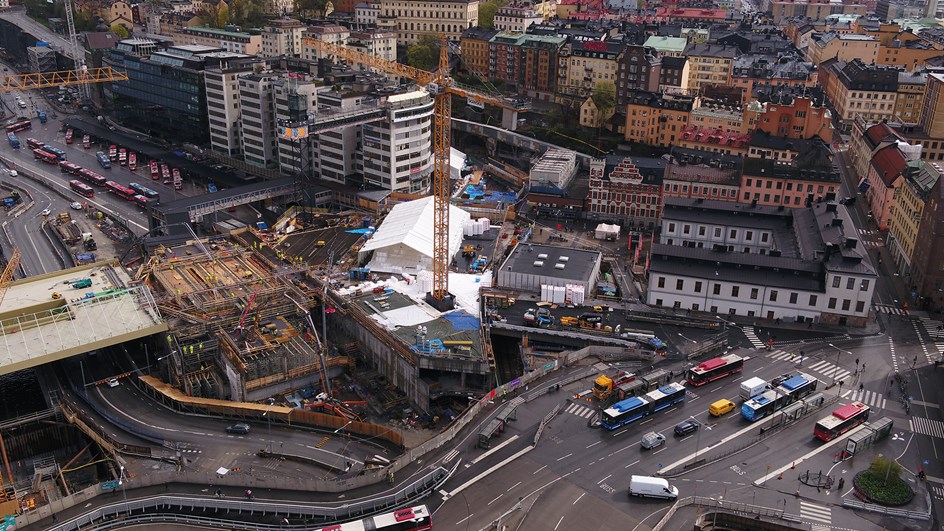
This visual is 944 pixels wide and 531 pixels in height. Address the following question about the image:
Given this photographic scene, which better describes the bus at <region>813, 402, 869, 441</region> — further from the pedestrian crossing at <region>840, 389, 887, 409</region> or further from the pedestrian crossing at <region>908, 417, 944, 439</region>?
the pedestrian crossing at <region>908, 417, 944, 439</region>

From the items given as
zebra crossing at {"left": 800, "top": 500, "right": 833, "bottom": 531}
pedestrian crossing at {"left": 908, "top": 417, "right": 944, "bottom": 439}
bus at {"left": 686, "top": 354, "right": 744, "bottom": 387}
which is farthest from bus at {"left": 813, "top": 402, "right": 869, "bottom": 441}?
bus at {"left": 686, "top": 354, "right": 744, "bottom": 387}

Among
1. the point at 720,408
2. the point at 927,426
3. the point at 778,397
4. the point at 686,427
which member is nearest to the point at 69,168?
the point at 686,427

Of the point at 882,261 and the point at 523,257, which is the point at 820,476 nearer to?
the point at 523,257

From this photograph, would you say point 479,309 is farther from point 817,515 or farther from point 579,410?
point 817,515

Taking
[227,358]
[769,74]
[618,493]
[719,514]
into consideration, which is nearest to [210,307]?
[227,358]

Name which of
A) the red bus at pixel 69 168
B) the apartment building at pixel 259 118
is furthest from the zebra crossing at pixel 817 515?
the red bus at pixel 69 168

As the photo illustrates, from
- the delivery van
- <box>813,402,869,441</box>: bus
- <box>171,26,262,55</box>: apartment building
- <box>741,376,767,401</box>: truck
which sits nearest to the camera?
<box>813,402,869,441</box>: bus
